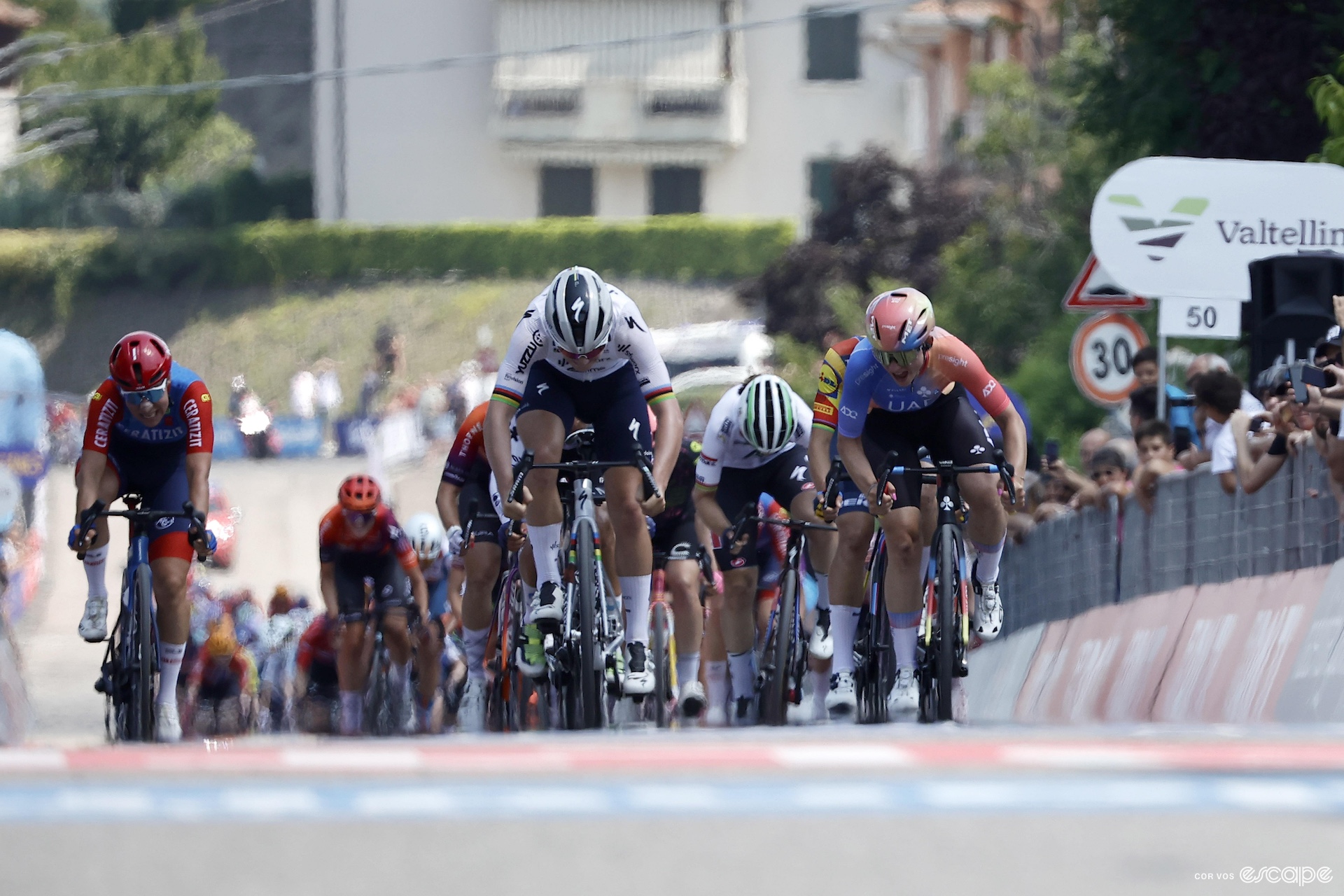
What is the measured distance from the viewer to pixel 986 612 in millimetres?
10680

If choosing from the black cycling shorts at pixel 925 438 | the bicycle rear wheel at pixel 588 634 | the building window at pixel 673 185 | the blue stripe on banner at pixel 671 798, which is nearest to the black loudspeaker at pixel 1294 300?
the black cycling shorts at pixel 925 438

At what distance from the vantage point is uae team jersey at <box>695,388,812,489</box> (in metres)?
12.9

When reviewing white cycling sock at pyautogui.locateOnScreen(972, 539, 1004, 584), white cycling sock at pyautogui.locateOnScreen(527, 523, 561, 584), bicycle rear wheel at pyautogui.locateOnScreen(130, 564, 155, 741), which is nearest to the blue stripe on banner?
white cycling sock at pyautogui.locateOnScreen(527, 523, 561, 584)

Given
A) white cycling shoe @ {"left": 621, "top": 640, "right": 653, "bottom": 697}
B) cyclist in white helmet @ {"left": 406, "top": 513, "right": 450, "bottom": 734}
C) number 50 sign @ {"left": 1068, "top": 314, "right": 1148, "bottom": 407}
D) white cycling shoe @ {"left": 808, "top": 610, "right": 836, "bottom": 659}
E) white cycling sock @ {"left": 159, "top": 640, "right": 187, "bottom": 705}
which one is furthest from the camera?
number 50 sign @ {"left": 1068, "top": 314, "right": 1148, "bottom": 407}

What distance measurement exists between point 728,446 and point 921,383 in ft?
8.35

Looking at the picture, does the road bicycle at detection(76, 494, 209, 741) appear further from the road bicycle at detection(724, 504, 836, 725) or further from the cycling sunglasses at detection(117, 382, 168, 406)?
the road bicycle at detection(724, 504, 836, 725)

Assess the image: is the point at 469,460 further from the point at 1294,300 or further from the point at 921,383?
the point at 1294,300

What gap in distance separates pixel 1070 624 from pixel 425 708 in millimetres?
4024

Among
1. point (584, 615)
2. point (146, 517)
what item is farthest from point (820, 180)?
point (584, 615)

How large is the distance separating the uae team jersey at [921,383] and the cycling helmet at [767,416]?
1.74 m

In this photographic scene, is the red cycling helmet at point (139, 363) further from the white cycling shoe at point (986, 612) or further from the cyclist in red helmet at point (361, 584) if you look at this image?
the cyclist in red helmet at point (361, 584)

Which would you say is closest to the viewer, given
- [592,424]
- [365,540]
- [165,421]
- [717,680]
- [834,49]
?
[592,424]

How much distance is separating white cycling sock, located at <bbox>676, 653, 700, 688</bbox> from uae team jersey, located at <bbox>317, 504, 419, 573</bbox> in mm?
2391

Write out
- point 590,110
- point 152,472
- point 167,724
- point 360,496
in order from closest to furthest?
point 167,724, point 152,472, point 360,496, point 590,110
